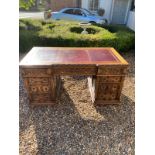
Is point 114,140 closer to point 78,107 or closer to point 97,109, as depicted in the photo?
point 97,109

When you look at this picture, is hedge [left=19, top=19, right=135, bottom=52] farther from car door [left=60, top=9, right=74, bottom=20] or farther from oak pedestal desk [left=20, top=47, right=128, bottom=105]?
car door [left=60, top=9, right=74, bottom=20]

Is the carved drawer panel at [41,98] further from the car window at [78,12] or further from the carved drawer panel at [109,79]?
the car window at [78,12]

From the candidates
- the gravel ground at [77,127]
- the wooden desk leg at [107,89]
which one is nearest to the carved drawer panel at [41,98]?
the gravel ground at [77,127]

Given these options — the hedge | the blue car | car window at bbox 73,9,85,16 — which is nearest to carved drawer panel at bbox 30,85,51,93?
the hedge

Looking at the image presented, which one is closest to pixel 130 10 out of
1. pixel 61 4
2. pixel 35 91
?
pixel 61 4

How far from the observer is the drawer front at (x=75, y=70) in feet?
9.62

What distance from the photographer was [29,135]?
2.67 meters

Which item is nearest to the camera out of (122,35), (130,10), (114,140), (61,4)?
(114,140)

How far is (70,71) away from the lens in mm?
2973

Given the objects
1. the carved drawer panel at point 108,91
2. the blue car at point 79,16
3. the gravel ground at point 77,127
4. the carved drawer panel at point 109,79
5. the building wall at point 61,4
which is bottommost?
the gravel ground at point 77,127

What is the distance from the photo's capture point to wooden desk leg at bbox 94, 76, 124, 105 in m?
3.11

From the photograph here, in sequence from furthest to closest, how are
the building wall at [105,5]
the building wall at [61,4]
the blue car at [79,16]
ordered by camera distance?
the building wall at [61,4]
the building wall at [105,5]
the blue car at [79,16]

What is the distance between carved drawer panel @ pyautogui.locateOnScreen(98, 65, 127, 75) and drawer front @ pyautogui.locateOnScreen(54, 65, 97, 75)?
109mm
